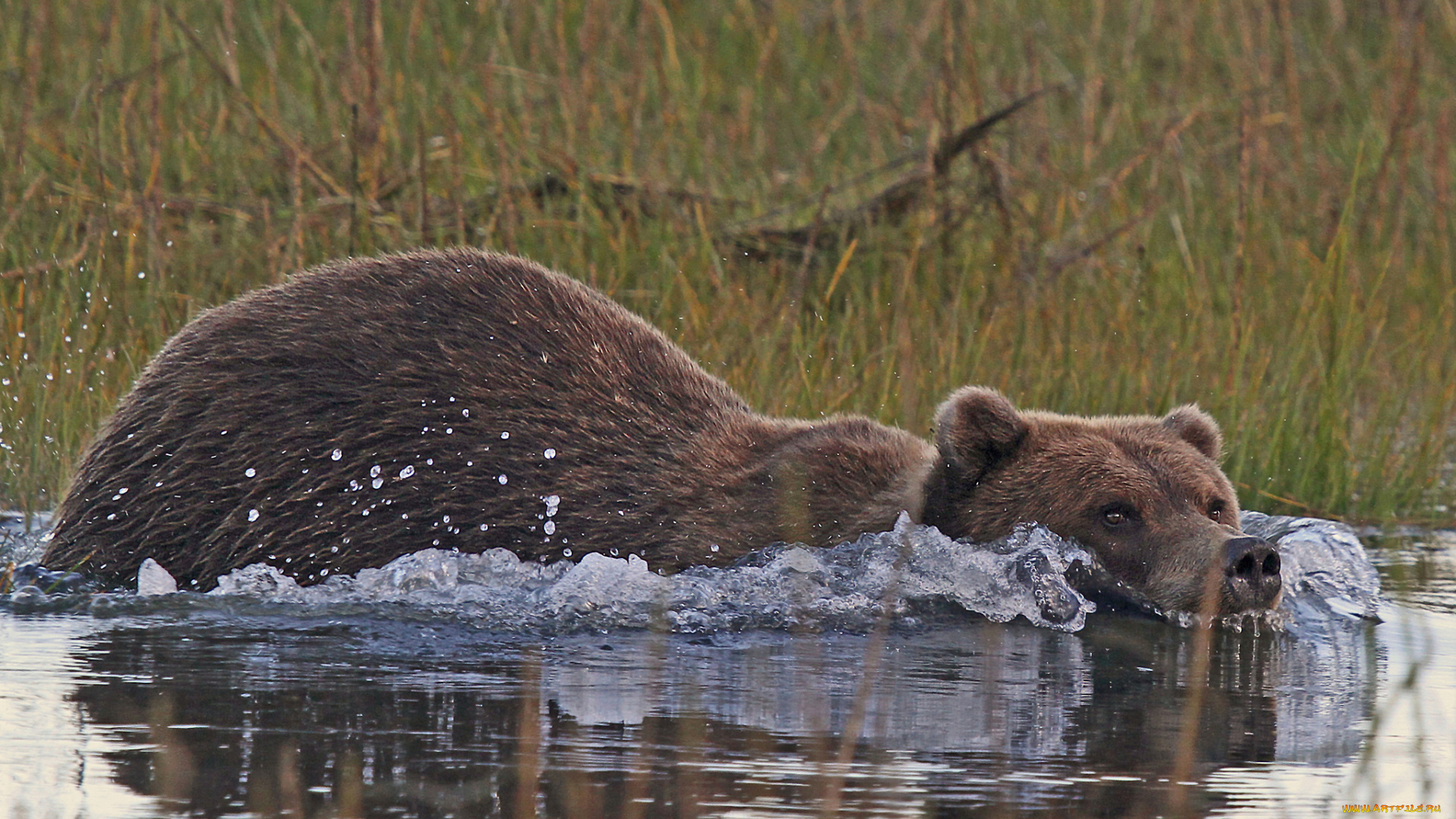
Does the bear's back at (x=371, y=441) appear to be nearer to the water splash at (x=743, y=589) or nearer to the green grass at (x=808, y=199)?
the water splash at (x=743, y=589)

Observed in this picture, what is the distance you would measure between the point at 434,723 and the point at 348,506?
6.50ft

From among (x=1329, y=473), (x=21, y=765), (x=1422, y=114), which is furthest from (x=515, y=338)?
(x=1422, y=114)

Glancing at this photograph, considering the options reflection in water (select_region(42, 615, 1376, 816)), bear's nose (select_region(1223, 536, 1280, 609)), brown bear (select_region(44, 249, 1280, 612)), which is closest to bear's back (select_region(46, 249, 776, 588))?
brown bear (select_region(44, 249, 1280, 612))

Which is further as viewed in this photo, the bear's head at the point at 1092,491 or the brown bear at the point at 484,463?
the brown bear at the point at 484,463

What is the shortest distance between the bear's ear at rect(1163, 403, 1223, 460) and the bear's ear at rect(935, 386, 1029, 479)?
0.61 m

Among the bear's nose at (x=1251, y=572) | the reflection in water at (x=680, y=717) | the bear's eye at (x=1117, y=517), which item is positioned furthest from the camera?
the bear's eye at (x=1117, y=517)

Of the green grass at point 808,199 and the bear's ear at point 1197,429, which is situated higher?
the green grass at point 808,199

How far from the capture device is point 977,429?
18.8 feet

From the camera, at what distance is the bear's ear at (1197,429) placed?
20.1 feet

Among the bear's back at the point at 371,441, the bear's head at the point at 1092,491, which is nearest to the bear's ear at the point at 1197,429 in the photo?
the bear's head at the point at 1092,491

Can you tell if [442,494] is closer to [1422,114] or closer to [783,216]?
[783,216]

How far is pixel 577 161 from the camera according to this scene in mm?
9547

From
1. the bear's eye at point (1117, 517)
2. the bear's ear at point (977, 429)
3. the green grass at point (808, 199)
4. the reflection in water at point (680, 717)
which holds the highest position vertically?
the green grass at point (808, 199)

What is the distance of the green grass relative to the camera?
26.2 ft
